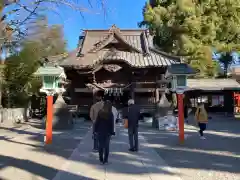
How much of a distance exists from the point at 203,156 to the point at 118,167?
2.89m

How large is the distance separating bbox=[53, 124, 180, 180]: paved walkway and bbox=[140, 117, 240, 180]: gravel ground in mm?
383

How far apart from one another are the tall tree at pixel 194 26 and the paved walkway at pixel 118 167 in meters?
21.8

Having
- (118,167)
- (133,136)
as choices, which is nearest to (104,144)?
(118,167)

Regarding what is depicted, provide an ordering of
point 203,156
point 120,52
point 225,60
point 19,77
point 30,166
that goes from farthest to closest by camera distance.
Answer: point 225,60 → point 120,52 → point 19,77 → point 203,156 → point 30,166

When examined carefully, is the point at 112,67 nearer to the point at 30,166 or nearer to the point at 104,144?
the point at 104,144

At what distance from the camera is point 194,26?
30391 mm

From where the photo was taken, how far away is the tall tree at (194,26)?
30766mm

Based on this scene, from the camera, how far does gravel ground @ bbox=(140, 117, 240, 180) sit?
732cm

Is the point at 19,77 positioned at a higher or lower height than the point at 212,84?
higher

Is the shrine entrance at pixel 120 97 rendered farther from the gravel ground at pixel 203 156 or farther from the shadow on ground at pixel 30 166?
the shadow on ground at pixel 30 166

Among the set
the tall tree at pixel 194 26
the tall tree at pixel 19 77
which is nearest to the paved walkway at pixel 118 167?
the tall tree at pixel 19 77

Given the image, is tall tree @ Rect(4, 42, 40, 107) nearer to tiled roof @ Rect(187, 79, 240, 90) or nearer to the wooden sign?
the wooden sign

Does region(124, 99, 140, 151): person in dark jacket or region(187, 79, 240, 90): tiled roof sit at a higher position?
region(187, 79, 240, 90): tiled roof

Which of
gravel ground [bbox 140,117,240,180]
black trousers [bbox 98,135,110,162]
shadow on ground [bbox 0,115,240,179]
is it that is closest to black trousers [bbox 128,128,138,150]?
shadow on ground [bbox 0,115,240,179]
